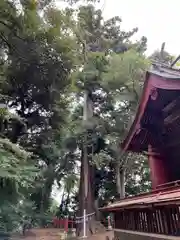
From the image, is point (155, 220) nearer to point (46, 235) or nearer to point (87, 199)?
point (87, 199)

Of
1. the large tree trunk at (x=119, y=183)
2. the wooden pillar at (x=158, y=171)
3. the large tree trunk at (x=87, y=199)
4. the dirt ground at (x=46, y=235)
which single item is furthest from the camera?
the large tree trunk at (x=119, y=183)

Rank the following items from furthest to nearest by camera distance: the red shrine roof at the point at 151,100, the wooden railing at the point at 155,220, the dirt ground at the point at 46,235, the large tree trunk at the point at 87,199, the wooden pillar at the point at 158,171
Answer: the large tree trunk at the point at 87,199, the dirt ground at the point at 46,235, the wooden pillar at the point at 158,171, the red shrine roof at the point at 151,100, the wooden railing at the point at 155,220

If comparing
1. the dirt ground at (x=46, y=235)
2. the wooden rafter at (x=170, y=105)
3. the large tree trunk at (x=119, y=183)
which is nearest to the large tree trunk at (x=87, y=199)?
the dirt ground at (x=46, y=235)

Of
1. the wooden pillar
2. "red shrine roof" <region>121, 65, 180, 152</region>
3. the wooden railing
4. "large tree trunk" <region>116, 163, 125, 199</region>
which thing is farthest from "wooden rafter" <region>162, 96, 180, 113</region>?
"large tree trunk" <region>116, 163, 125, 199</region>

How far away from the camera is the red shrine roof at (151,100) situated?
4.33m

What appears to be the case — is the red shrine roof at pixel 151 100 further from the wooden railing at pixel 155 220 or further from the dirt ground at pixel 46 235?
the dirt ground at pixel 46 235

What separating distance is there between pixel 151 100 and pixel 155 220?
243 cm

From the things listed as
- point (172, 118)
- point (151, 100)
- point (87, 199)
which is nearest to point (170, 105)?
point (172, 118)

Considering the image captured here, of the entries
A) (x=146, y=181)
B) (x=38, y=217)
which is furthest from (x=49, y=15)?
(x=146, y=181)

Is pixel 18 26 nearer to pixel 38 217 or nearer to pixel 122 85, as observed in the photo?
pixel 122 85

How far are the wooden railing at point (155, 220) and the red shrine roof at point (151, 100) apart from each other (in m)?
1.74

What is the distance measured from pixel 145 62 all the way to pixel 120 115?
3343 mm

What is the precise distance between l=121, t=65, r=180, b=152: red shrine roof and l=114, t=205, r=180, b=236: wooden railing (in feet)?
5.71

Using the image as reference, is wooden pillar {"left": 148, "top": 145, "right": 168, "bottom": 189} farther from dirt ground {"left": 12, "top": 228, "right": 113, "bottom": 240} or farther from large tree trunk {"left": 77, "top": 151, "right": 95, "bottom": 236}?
large tree trunk {"left": 77, "top": 151, "right": 95, "bottom": 236}
